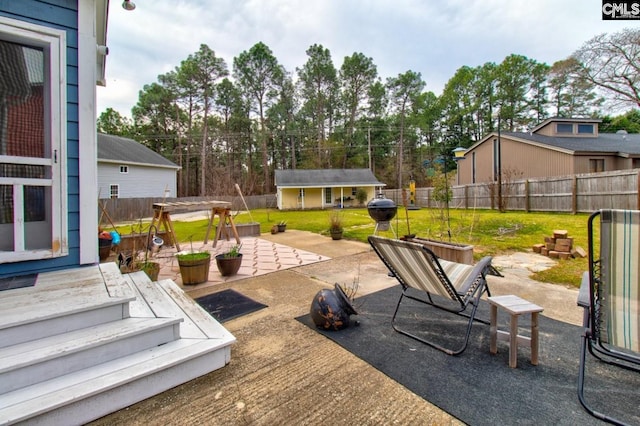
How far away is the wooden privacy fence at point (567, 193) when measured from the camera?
1000 centimetres

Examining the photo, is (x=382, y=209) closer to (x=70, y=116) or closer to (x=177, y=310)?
(x=177, y=310)

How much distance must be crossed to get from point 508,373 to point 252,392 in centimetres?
166

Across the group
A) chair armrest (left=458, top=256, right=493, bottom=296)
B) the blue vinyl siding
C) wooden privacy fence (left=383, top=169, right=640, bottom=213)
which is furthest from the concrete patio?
wooden privacy fence (left=383, top=169, right=640, bottom=213)

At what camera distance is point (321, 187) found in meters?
23.2

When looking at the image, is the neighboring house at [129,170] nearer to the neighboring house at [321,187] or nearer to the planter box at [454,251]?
Answer: the neighboring house at [321,187]

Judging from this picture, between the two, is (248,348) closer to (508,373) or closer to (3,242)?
(508,373)

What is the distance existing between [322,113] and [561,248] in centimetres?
2572

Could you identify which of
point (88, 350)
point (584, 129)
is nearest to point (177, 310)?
point (88, 350)

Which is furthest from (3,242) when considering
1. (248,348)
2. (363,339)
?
(363,339)

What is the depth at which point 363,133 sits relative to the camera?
2950 cm
